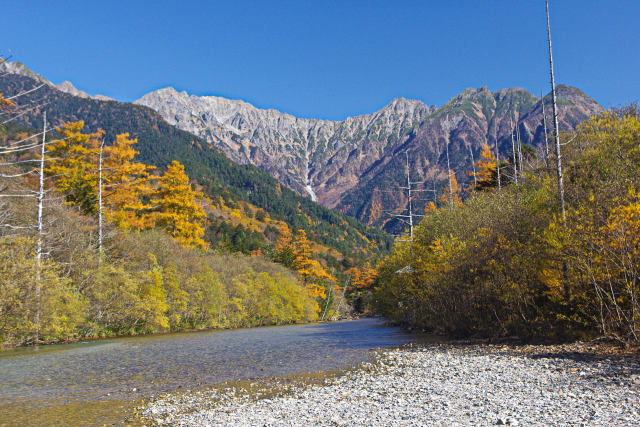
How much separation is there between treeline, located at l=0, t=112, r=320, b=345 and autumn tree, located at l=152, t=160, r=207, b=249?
12 centimetres

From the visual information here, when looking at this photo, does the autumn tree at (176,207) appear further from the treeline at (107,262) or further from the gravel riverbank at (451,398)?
the gravel riverbank at (451,398)

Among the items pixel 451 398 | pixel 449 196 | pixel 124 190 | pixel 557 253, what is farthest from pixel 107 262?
pixel 449 196

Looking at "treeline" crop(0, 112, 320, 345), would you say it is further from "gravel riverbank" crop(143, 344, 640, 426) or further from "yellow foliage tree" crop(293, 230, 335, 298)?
"yellow foliage tree" crop(293, 230, 335, 298)

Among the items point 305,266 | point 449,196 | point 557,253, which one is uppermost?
point 449,196

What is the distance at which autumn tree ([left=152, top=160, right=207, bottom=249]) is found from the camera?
48281 millimetres

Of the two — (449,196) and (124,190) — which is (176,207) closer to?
(124,190)

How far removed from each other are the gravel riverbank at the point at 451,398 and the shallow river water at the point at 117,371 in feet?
5.96

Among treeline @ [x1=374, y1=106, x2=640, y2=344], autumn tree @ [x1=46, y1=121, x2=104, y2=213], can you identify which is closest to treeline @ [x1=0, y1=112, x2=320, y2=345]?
autumn tree @ [x1=46, y1=121, x2=104, y2=213]

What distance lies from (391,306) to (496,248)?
Result: 2911 cm

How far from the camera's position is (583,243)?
13.8 meters

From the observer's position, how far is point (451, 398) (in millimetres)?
10062

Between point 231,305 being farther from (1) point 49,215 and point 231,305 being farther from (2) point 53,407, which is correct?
(2) point 53,407

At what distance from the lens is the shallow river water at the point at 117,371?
36.2 ft

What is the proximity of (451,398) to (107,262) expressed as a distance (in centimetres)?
3047
